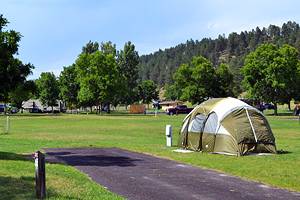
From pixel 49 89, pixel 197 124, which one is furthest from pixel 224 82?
pixel 197 124

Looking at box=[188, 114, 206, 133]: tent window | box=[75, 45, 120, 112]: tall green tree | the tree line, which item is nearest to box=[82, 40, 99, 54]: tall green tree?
the tree line

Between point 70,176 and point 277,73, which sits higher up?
point 277,73

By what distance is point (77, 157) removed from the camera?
20484mm

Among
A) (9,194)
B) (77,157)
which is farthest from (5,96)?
(9,194)

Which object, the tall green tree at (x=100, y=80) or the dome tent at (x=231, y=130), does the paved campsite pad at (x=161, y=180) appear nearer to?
the dome tent at (x=231, y=130)

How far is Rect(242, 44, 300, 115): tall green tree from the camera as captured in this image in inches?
3059

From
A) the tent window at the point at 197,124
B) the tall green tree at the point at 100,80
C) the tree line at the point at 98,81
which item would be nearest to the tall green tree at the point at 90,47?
the tree line at the point at 98,81

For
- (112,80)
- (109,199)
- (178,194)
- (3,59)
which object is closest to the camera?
(109,199)

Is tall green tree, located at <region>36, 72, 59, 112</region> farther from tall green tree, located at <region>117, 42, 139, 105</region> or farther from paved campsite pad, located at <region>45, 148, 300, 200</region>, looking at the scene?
paved campsite pad, located at <region>45, 148, 300, 200</region>

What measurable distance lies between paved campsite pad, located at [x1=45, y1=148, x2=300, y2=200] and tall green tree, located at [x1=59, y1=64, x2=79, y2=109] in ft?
297

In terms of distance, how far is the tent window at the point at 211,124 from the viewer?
21.7m

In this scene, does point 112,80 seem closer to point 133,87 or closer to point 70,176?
point 133,87

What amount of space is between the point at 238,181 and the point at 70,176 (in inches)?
179

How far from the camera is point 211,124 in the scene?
21.9 meters
